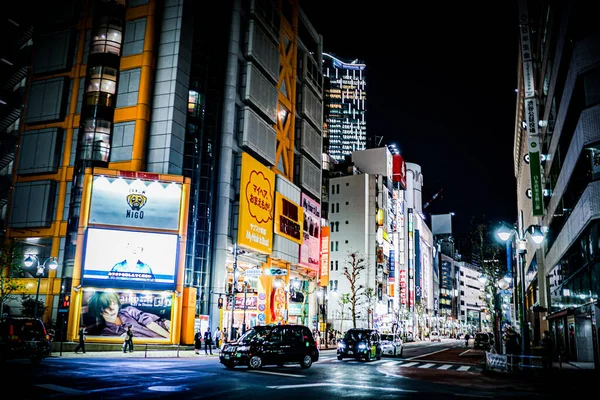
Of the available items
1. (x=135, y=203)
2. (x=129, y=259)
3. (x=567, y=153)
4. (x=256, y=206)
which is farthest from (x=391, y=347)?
(x=135, y=203)

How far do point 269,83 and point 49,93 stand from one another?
23.5 meters

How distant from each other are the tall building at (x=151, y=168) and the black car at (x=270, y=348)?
15.4 meters

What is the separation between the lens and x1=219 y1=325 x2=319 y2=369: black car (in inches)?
930

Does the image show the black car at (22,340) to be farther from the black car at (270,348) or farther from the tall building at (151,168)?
the tall building at (151,168)

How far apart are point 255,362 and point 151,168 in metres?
29.0

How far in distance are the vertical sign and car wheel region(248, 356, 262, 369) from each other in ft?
80.6

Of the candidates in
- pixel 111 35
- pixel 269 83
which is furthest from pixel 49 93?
pixel 269 83

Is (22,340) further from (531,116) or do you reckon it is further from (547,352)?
(531,116)

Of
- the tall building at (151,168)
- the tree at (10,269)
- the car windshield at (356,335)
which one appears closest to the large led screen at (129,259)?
the tall building at (151,168)

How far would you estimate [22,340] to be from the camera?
2311 cm

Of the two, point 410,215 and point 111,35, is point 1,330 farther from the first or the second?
point 410,215

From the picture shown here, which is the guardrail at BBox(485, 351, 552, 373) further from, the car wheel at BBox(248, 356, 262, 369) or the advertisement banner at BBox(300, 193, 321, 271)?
the advertisement banner at BBox(300, 193, 321, 271)

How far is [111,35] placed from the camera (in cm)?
5134

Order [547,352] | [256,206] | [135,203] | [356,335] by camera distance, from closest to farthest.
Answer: [547,352] < [356,335] < [135,203] < [256,206]
